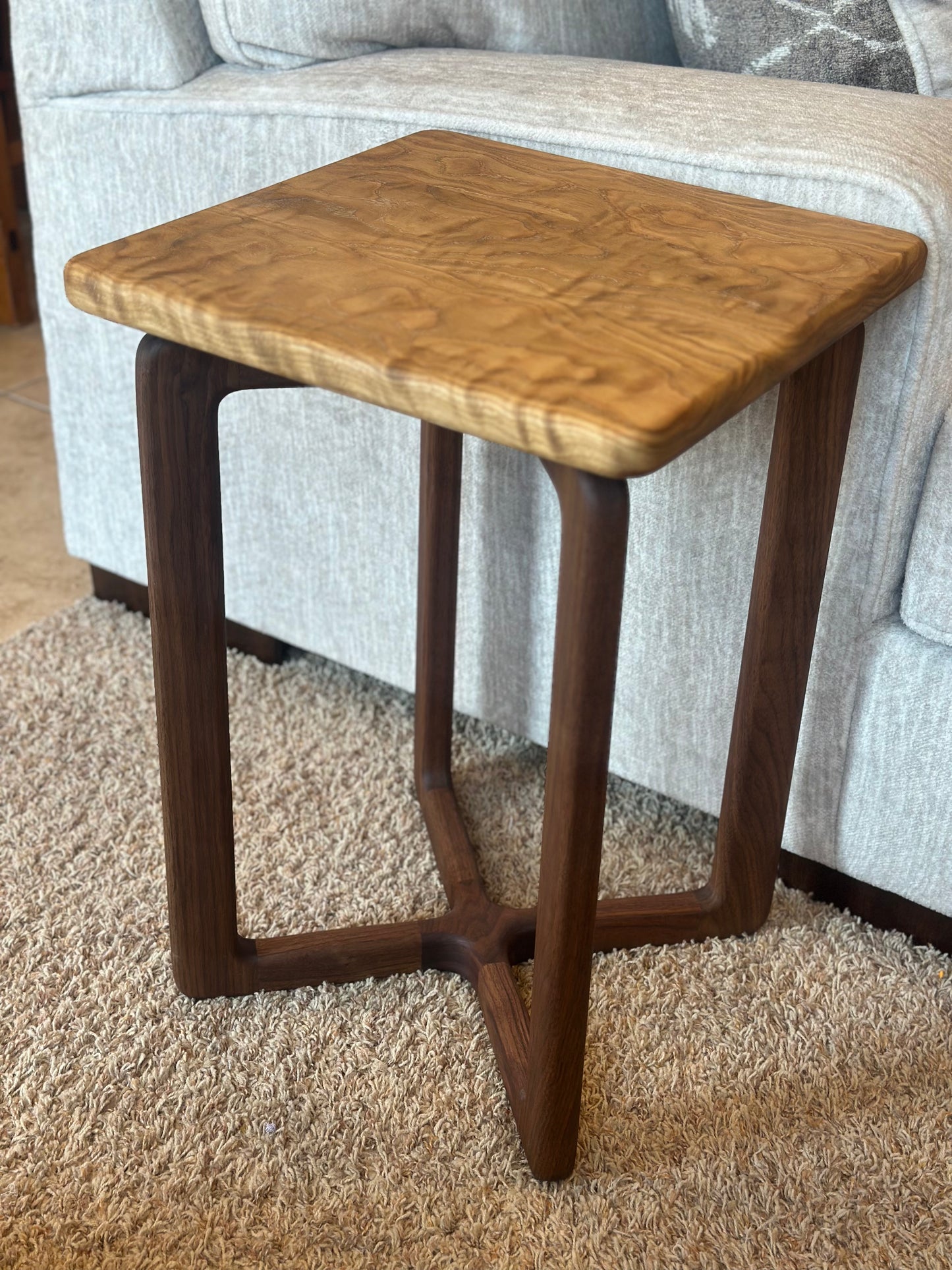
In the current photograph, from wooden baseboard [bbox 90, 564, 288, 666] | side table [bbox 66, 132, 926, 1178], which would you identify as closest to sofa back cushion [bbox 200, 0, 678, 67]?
side table [bbox 66, 132, 926, 1178]

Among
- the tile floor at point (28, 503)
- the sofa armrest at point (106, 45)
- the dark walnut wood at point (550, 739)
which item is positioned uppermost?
the sofa armrest at point (106, 45)

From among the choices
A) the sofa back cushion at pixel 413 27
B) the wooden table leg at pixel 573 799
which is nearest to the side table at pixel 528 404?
the wooden table leg at pixel 573 799

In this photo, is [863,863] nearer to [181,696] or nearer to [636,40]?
[181,696]

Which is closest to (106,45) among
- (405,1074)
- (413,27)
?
(413,27)

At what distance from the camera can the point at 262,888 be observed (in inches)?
42.4

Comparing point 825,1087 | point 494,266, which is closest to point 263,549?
point 494,266

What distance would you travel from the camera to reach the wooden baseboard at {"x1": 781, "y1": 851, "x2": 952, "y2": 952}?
102 centimetres

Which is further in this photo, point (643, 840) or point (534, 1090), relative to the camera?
point (643, 840)

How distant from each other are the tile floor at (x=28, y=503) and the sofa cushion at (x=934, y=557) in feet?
3.12

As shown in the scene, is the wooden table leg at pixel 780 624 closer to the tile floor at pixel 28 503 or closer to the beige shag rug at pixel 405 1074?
the beige shag rug at pixel 405 1074

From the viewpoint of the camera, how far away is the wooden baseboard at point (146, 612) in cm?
136

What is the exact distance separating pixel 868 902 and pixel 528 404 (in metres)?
0.65

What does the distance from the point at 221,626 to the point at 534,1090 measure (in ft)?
1.17

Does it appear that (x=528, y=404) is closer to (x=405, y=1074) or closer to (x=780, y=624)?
(x=780, y=624)
